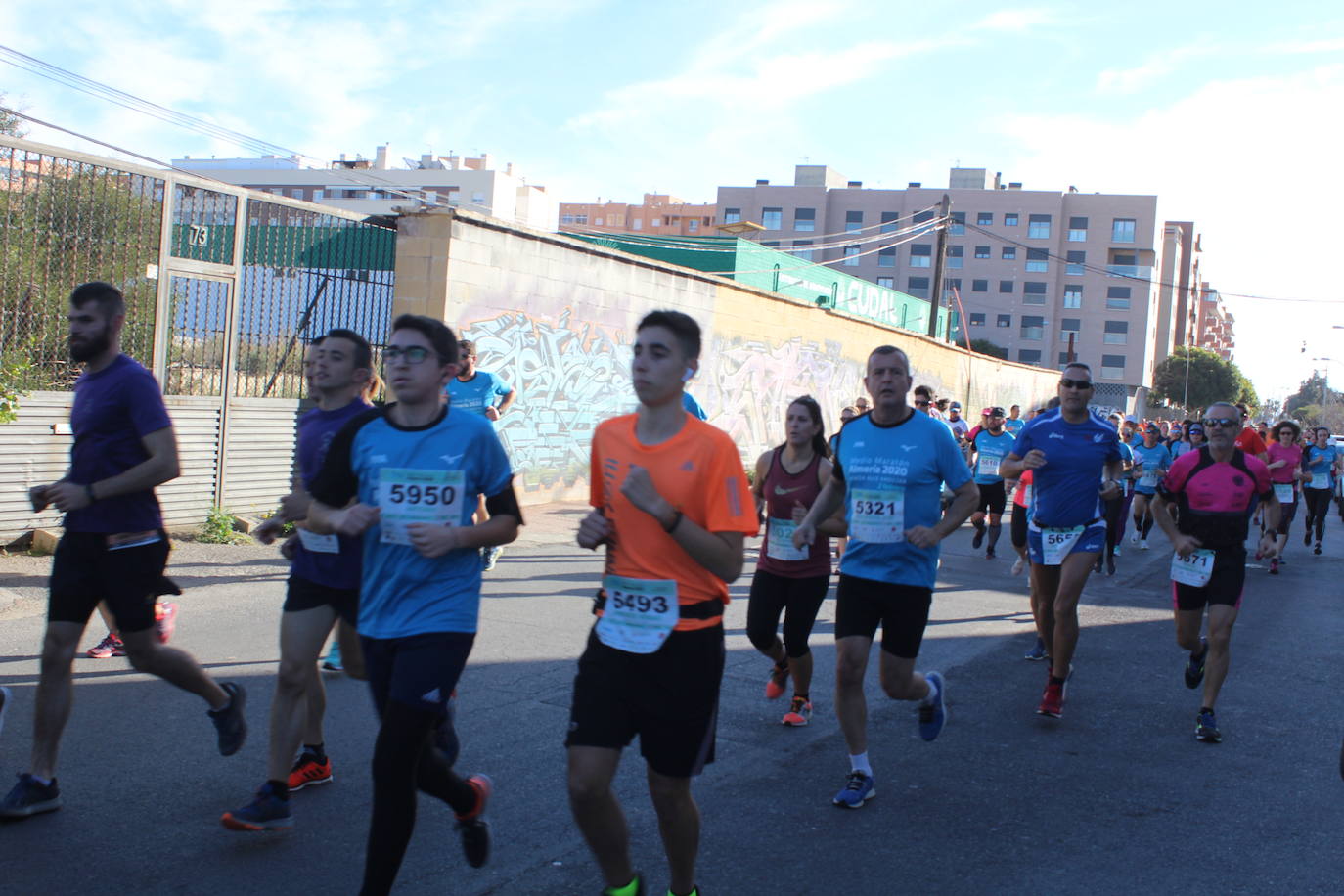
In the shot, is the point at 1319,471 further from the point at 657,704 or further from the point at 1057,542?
the point at 657,704

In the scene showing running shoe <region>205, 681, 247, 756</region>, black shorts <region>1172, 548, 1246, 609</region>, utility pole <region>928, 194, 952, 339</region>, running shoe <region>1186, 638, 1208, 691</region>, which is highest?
utility pole <region>928, 194, 952, 339</region>

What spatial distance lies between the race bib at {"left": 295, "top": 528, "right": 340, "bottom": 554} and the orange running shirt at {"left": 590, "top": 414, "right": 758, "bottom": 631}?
4.49ft

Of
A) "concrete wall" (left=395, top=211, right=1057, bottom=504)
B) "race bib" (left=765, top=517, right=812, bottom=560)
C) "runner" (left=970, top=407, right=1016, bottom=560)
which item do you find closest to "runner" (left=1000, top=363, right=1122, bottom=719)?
"race bib" (left=765, top=517, right=812, bottom=560)

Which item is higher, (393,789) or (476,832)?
(393,789)

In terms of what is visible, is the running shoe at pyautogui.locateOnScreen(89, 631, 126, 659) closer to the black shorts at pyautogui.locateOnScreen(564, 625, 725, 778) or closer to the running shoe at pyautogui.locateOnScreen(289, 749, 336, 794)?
the running shoe at pyautogui.locateOnScreen(289, 749, 336, 794)

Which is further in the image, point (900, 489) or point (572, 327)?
point (572, 327)

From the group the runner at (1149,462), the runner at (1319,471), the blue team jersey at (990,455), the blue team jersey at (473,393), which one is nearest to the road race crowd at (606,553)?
the blue team jersey at (473,393)

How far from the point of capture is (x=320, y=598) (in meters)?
4.42

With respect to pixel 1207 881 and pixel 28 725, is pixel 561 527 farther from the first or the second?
pixel 1207 881

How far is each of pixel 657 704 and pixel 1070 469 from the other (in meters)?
4.31

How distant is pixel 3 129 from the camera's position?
76.4ft

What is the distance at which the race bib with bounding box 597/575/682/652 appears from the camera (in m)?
3.35

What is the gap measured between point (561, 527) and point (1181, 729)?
28.2 ft

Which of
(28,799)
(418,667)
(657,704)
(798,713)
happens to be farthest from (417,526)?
(798,713)
